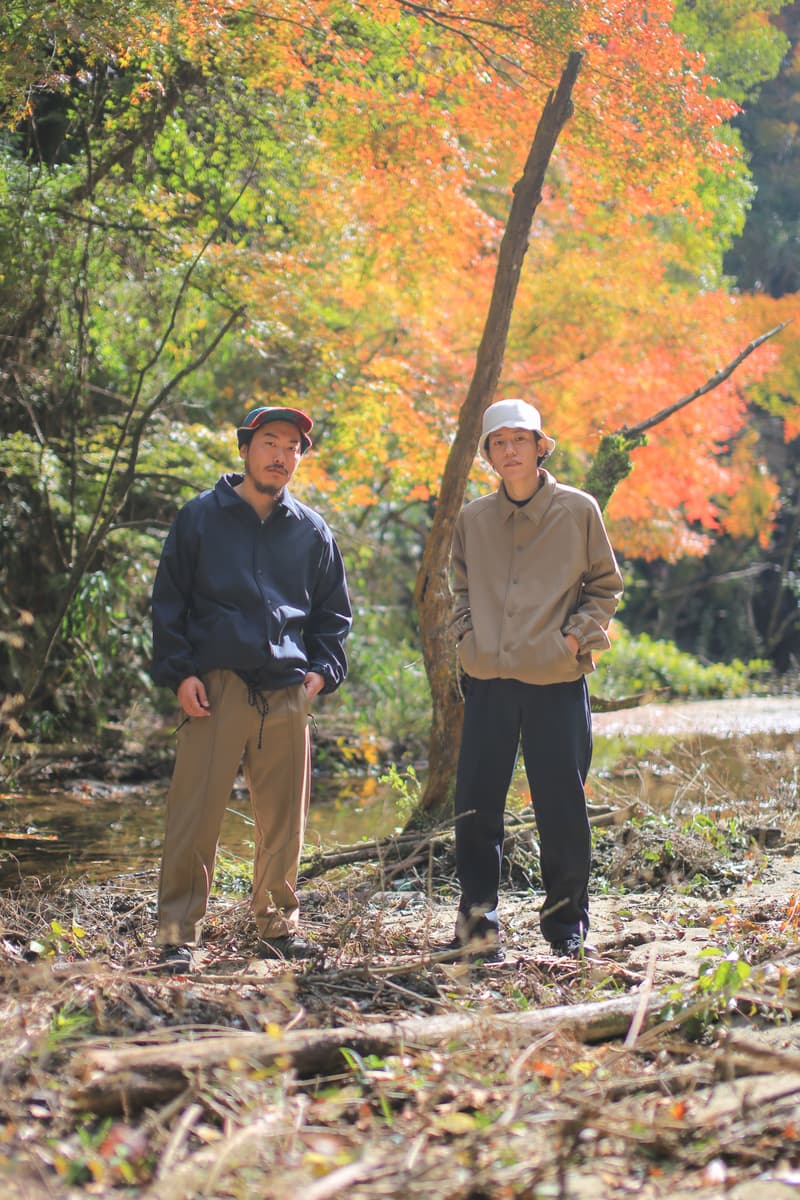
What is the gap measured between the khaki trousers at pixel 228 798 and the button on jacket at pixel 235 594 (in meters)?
0.11

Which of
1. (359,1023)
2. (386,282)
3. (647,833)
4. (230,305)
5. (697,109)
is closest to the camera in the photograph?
(359,1023)

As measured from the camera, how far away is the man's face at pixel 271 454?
3.84 meters

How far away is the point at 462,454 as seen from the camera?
5617 mm

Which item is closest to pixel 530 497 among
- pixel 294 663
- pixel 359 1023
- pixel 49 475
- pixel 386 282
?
pixel 294 663

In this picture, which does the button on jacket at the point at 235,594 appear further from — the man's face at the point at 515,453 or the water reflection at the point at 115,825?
the water reflection at the point at 115,825

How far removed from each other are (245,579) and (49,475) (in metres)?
5.26

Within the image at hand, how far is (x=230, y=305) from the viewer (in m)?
8.16

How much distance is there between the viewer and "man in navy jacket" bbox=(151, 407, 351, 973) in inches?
145

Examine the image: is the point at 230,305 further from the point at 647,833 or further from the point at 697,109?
the point at 647,833

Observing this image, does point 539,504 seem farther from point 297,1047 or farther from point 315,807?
point 315,807

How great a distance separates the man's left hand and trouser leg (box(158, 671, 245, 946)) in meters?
0.24

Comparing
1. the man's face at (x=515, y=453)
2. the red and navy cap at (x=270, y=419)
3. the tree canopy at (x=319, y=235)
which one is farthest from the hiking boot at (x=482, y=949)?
the tree canopy at (x=319, y=235)

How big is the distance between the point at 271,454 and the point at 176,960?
1692 millimetres

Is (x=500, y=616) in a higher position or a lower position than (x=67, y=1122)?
higher
